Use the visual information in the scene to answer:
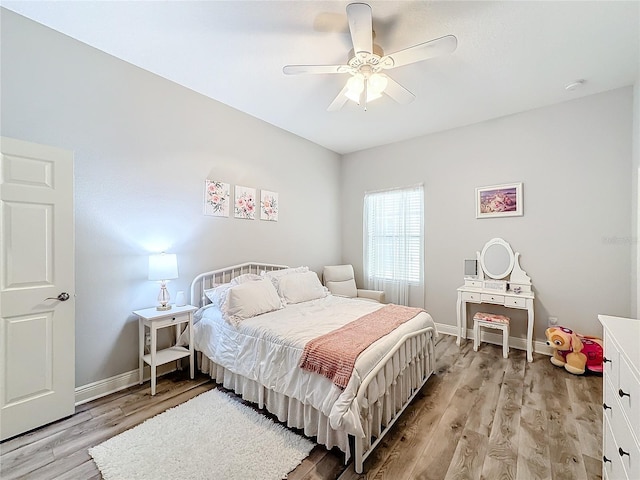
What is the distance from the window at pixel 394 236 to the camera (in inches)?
172

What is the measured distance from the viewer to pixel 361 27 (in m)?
1.74

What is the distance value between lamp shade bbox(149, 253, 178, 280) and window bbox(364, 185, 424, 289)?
316 cm

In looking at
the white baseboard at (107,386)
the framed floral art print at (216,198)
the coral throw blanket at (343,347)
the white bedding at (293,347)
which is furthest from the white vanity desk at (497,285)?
the white baseboard at (107,386)

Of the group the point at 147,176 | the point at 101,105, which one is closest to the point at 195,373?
the point at 147,176

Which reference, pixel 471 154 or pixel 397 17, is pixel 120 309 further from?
pixel 471 154

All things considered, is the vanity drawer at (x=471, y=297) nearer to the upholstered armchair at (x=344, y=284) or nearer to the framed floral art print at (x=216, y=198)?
the upholstered armchair at (x=344, y=284)

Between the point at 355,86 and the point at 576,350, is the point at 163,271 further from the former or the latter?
the point at 576,350

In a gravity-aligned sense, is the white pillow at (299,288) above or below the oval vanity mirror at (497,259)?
below

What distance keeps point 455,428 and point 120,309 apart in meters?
3.02

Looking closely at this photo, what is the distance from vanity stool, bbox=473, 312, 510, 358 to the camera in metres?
3.29

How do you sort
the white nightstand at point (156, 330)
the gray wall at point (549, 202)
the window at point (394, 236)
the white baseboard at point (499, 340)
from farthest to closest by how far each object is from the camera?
the window at point (394, 236) → the white baseboard at point (499, 340) → the gray wall at point (549, 202) → the white nightstand at point (156, 330)

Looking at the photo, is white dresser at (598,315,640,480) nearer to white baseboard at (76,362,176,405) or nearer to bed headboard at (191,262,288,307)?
bed headboard at (191,262,288,307)

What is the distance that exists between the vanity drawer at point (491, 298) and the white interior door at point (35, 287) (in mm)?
4264

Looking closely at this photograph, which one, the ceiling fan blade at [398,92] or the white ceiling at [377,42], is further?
the ceiling fan blade at [398,92]
